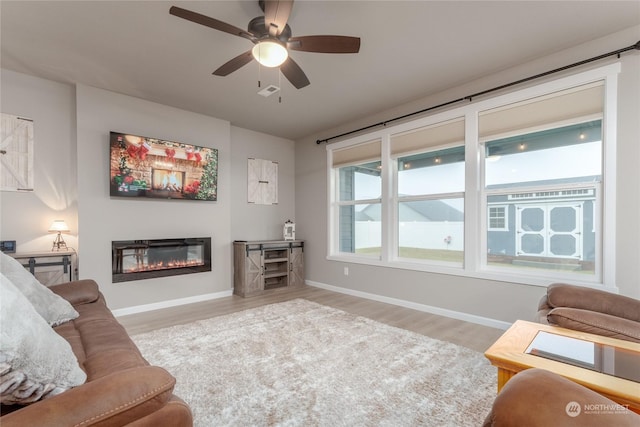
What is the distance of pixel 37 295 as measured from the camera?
1794 millimetres

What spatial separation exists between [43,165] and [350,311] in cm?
408

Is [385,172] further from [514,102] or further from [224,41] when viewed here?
[224,41]

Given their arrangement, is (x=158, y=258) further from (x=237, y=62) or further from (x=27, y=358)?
(x=27, y=358)

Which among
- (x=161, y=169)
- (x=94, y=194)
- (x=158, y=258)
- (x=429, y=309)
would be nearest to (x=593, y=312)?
(x=429, y=309)

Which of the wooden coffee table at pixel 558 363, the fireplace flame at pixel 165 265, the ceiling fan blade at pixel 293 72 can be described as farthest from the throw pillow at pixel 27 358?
the fireplace flame at pixel 165 265

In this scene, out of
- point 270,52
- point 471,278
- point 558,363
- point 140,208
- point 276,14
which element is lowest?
point 471,278

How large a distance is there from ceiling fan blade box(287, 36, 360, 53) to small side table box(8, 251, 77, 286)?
3.24 metres

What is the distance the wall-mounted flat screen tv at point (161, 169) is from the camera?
144 inches

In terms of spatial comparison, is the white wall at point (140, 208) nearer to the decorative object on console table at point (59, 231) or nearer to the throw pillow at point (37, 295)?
the decorative object on console table at point (59, 231)

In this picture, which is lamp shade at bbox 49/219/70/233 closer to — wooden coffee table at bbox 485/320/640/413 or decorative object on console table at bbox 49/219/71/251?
decorative object on console table at bbox 49/219/71/251

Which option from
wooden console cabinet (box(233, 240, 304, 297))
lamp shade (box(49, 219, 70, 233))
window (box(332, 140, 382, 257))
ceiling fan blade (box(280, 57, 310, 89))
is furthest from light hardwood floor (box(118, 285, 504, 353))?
ceiling fan blade (box(280, 57, 310, 89))

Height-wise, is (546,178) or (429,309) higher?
(546,178)

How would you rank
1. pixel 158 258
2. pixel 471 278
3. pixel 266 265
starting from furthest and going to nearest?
pixel 266 265 → pixel 158 258 → pixel 471 278

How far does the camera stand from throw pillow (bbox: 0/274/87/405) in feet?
2.55
